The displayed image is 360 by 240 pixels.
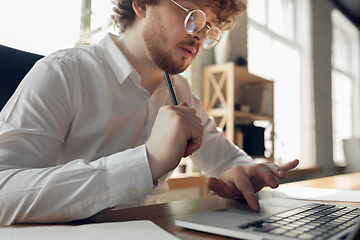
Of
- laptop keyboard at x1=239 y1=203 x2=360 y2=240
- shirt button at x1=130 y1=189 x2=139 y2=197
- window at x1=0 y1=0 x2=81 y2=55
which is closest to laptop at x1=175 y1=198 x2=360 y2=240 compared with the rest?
laptop keyboard at x1=239 y1=203 x2=360 y2=240

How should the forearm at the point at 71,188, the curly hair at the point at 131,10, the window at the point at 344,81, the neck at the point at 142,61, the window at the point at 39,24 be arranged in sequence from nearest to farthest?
the forearm at the point at 71,188 < the neck at the point at 142,61 < the curly hair at the point at 131,10 < the window at the point at 39,24 < the window at the point at 344,81

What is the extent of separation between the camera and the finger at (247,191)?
1.81ft

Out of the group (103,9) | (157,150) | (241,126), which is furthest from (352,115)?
(157,150)

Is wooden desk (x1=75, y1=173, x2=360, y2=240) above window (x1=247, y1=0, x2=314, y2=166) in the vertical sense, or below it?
below

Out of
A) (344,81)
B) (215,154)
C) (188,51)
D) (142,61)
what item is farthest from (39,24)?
(344,81)

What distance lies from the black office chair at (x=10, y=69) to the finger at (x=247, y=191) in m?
0.62

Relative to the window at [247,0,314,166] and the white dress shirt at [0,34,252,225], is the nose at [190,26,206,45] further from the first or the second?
the window at [247,0,314,166]

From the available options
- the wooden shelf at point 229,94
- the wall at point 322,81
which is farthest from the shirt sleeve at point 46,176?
the wall at point 322,81

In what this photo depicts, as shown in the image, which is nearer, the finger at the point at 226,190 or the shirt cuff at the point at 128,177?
the shirt cuff at the point at 128,177

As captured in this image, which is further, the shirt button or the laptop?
the shirt button

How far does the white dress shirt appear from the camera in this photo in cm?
50

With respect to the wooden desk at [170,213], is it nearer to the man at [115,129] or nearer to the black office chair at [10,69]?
the man at [115,129]

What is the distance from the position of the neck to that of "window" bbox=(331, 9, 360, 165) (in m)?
4.96

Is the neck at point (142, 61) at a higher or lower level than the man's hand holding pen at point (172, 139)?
higher
